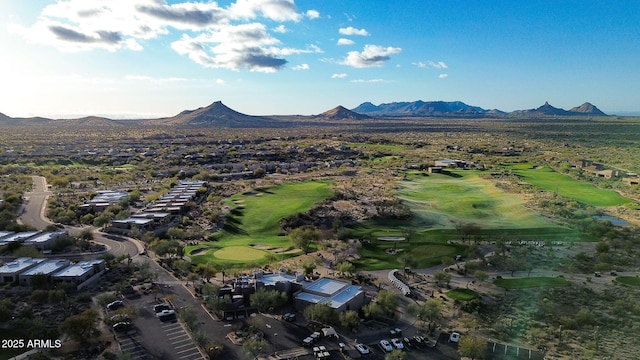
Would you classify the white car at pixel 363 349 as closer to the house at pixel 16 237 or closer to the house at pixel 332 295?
the house at pixel 332 295

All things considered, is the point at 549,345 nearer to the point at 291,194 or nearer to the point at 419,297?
the point at 419,297

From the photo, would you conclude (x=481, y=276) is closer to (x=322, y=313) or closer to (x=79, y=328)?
(x=322, y=313)

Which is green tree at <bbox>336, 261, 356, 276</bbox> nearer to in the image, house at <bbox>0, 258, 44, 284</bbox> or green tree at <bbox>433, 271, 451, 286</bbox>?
green tree at <bbox>433, 271, 451, 286</bbox>

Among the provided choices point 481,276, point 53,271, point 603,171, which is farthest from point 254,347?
point 603,171

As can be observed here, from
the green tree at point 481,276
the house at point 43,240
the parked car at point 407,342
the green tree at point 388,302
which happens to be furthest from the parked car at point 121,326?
the green tree at point 481,276

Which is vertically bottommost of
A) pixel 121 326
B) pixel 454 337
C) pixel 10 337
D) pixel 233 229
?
pixel 233 229

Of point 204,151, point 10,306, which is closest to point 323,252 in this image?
point 10,306
